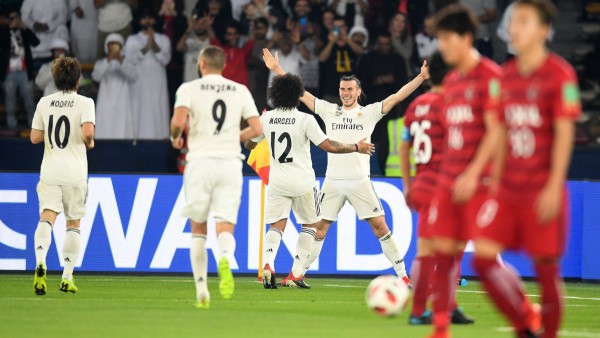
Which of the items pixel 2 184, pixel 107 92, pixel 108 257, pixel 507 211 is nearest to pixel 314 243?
pixel 108 257

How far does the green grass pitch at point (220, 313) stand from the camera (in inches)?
377

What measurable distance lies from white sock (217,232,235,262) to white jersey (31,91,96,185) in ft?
8.43

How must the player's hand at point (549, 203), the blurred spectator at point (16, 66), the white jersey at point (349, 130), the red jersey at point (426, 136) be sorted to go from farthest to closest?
the blurred spectator at point (16, 66) < the white jersey at point (349, 130) < the red jersey at point (426, 136) < the player's hand at point (549, 203)

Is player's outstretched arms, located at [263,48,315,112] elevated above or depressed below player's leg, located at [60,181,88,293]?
above

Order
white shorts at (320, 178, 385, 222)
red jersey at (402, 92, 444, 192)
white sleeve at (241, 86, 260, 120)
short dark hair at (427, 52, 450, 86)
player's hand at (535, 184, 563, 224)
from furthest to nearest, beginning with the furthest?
white shorts at (320, 178, 385, 222), white sleeve at (241, 86, 260, 120), short dark hair at (427, 52, 450, 86), red jersey at (402, 92, 444, 192), player's hand at (535, 184, 563, 224)

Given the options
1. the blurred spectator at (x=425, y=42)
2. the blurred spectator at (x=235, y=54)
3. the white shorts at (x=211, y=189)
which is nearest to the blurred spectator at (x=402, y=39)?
the blurred spectator at (x=425, y=42)

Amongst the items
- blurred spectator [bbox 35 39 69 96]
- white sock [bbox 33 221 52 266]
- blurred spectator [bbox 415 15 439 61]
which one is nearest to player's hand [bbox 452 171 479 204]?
white sock [bbox 33 221 52 266]

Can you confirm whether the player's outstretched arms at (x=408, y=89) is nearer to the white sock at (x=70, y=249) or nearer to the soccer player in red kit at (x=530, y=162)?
the white sock at (x=70, y=249)

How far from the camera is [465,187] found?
25.0ft

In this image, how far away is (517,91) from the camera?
7582mm

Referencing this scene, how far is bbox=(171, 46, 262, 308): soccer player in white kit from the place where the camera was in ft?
36.6

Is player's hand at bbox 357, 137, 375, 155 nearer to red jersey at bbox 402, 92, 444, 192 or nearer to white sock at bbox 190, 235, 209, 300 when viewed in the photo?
white sock at bbox 190, 235, 209, 300

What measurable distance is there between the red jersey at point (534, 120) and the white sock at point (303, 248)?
7.57m

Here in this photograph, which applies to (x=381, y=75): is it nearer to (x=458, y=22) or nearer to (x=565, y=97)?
(x=458, y=22)
